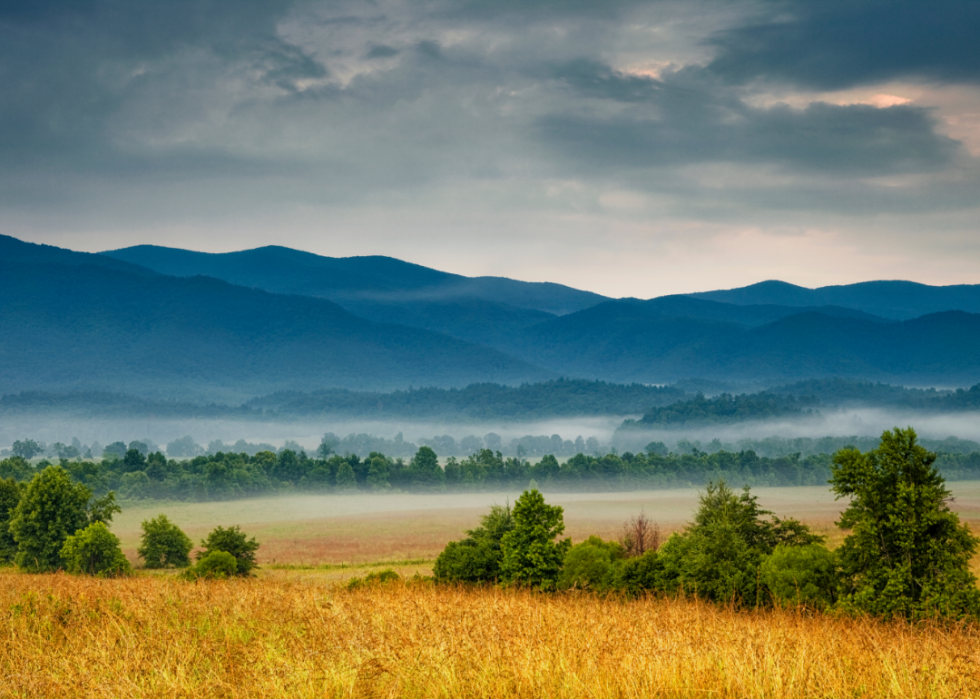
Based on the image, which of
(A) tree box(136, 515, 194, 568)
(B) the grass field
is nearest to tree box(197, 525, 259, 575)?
(B) the grass field

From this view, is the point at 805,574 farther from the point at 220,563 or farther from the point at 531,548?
the point at 220,563

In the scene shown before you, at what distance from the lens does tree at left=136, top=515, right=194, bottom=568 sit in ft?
241

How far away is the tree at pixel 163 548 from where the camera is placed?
73312mm

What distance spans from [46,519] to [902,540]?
241ft

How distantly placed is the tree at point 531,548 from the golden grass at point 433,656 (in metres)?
27.3

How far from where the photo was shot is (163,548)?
241 feet

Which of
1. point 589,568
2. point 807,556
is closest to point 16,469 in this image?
point 589,568

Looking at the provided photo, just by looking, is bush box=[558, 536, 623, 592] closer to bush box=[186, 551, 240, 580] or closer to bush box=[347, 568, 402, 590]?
bush box=[347, 568, 402, 590]

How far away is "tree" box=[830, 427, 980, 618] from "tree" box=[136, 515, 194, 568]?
65347mm

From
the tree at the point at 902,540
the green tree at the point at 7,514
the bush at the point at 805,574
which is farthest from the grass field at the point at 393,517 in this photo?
the tree at the point at 902,540

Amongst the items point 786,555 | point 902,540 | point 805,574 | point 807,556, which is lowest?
point 805,574

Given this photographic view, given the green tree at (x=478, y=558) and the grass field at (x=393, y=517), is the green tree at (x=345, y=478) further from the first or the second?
the green tree at (x=478, y=558)

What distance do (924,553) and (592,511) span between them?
124 metres

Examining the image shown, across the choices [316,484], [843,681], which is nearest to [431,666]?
[843,681]
